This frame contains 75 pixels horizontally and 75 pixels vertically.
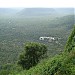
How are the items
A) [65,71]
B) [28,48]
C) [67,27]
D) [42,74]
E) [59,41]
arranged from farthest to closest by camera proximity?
1. [67,27]
2. [59,41]
3. [28,48]
4. [42,74]
5. [65,71]

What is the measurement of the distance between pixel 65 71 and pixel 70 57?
5.79ft

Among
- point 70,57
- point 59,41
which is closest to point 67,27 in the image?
point 59,41

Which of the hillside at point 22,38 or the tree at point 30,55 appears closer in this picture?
the tree at point 30,55

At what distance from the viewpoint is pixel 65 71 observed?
1270 centimetres

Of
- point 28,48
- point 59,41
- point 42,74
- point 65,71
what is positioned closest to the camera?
point 65,71

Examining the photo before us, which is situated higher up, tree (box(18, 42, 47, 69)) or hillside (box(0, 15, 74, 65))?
tree (box(18, 42, 47, 69))

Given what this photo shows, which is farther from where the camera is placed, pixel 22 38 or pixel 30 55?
pixel 22 38

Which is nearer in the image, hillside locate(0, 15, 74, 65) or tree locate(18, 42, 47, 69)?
tree locate(18, 42, 47, 69)

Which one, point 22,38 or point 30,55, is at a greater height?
point 30,55

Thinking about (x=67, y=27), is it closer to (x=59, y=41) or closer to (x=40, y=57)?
(x=59, y=41)

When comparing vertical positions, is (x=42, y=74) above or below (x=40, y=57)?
above

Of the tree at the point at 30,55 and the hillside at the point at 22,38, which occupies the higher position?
the tree at the point at 30,55

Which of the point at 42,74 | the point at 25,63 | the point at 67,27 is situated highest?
the point at 42,74

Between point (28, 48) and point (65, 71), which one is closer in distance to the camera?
point (65, 71)
